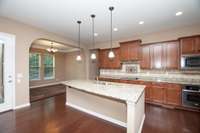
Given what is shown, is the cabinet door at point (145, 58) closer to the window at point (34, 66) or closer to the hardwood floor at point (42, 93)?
the hardwood floor at point (42, 93)

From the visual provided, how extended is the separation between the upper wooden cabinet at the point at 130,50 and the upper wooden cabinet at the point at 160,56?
0.24 meters

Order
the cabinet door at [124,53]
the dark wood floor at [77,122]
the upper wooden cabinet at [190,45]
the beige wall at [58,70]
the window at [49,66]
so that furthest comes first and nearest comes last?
the window at [49,66] < the beige wall at [58,70] < the cabinet door at [124,53] < the upper wooden cabinet at [190,45] < the dark wood floor at [77,122]

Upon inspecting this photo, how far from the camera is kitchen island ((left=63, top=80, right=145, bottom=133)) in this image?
194cm

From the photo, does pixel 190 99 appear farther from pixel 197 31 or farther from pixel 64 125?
pixel 64 125

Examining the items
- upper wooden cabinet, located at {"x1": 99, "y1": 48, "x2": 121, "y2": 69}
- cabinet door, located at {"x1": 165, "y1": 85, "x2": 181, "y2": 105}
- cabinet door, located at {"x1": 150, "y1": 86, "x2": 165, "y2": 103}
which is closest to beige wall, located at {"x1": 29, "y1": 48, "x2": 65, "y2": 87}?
upper wooden cabinet, located at {"x1": 99, "y1": 48, "x2": 121, "y2": 69}

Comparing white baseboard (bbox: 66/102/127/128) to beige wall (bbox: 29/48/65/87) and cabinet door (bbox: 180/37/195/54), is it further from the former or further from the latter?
beige wall (bbox: 29/48/65/87)

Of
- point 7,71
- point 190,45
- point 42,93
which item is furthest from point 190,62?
point 42,93

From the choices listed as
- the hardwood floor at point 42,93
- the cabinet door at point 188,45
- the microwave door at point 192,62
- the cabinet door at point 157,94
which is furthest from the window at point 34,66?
the microwave door at point 192,62

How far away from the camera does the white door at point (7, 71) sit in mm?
3293

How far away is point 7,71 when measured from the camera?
11.0 feet

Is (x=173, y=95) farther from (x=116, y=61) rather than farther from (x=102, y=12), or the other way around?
(x=102, y=12)

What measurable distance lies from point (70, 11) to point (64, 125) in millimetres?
2928

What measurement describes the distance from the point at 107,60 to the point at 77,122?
11.3 ft

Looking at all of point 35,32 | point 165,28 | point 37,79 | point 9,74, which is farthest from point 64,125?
point 37,79
